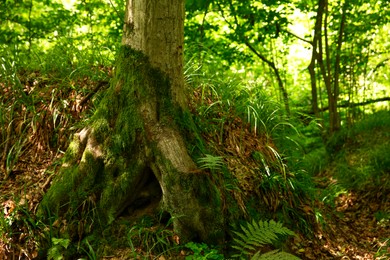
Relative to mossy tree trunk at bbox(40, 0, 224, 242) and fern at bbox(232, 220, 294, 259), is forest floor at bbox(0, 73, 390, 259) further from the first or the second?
fern at bbox(232, 220, 294, 259)

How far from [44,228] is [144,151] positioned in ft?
3.31

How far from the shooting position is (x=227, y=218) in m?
3.46

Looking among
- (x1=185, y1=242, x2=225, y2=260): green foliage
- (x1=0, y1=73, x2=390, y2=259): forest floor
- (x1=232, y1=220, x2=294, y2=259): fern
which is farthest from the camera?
(x1=0, y1=73, x2=390, y2=259): forest floor

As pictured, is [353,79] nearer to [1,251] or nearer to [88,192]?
[88,192]

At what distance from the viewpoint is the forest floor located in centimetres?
321

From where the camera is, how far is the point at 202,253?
327 centimetres

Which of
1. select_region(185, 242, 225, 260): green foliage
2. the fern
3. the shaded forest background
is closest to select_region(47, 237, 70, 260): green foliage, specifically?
the shaded forest background

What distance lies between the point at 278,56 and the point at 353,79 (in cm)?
178

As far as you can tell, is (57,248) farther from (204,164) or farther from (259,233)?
(259,233)

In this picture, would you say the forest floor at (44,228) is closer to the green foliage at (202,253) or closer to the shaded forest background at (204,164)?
the shaded forest background at (204,164)

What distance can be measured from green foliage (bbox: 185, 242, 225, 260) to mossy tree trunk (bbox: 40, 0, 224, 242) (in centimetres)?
11

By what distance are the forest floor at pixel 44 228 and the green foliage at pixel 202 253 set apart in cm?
104

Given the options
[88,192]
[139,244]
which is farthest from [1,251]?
[139,244]

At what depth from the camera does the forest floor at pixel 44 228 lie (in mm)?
3209
